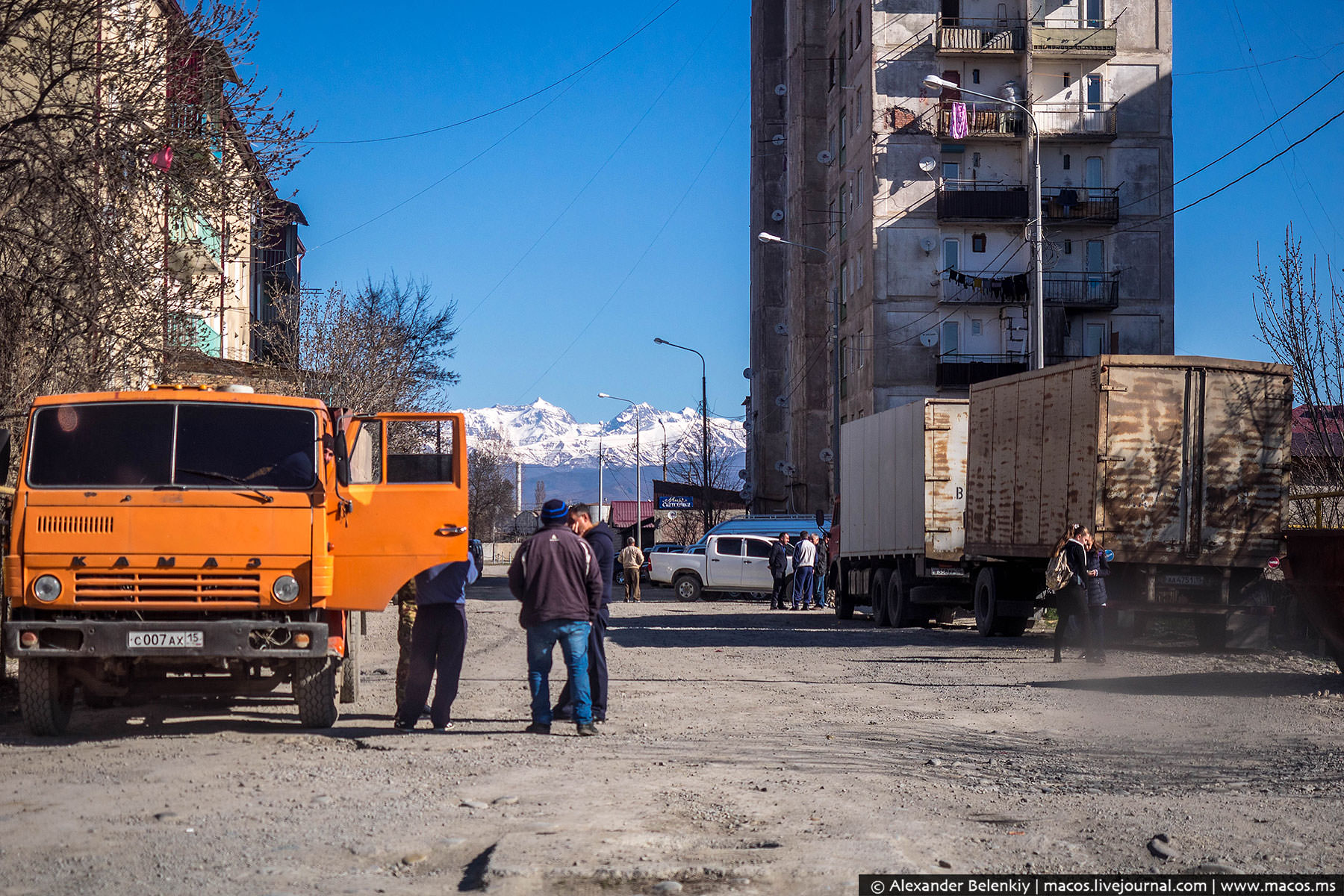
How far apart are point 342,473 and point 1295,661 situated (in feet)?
41.7

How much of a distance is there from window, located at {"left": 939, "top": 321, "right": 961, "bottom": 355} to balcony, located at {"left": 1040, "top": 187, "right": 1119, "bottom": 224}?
4867 mm

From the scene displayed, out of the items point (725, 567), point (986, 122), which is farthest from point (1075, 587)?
point (986, 122)

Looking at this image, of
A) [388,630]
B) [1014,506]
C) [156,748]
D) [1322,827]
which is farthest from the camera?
[388,630]

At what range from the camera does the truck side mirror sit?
1089 centimetres

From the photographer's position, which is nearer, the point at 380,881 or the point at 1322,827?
the point at 380,881

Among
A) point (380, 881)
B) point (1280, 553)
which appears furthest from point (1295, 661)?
point (380, 881)

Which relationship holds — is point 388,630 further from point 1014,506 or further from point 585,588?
point 585,588

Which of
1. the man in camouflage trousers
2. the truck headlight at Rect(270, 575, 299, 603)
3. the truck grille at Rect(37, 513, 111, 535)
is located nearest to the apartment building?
the man in camouflage trousers

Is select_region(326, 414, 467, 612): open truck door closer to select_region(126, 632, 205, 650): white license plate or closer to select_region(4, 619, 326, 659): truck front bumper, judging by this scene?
select_region(4, 619, 326, 659): truck front bumper

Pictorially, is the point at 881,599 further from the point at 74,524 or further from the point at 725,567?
the point at 74,524

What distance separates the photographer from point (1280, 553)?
1898cm

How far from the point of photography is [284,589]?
403 inches

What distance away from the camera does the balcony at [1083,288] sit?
49500 mm

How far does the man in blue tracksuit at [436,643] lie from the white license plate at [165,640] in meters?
1.69
